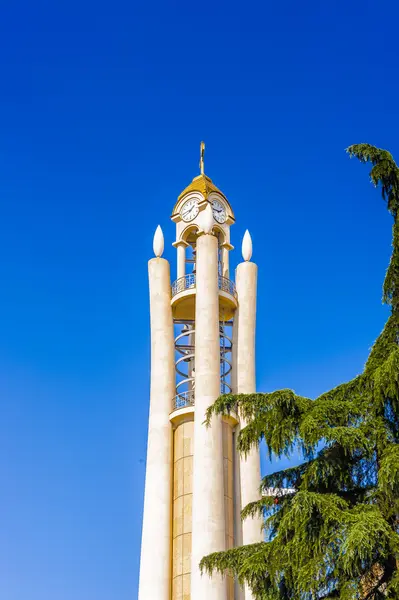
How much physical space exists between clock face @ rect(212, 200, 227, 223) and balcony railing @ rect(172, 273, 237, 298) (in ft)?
9.10

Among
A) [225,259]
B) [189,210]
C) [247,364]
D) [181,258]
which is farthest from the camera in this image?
[225,259]

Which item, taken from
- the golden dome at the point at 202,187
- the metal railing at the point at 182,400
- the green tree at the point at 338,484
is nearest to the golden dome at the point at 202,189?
the golden dome at the point at 202,187

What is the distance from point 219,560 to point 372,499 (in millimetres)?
3233

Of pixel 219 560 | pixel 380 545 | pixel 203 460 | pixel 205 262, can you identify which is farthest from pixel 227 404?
pixel 205 262

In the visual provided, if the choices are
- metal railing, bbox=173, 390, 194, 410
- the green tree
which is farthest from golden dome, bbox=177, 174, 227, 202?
the green tree

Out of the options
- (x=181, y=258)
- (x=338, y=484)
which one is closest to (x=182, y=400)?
(x=181, y=258)

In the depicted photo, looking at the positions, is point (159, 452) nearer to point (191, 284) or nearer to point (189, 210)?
point (191, 284)

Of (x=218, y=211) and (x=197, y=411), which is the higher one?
(x=218, y=211)

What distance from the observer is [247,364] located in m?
38.6

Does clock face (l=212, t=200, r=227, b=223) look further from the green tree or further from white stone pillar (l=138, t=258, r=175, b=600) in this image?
the green tree

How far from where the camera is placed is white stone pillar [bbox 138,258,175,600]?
35.0 metres

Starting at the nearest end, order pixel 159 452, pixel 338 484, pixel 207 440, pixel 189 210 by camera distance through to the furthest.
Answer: pixel 338 484 → pixel 207 440 → pixel 159 452 → pixel 189 210

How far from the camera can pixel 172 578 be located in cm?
3547

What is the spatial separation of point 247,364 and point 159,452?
5.11 meters
